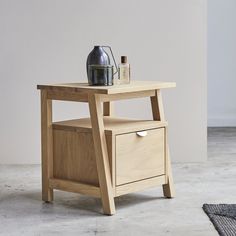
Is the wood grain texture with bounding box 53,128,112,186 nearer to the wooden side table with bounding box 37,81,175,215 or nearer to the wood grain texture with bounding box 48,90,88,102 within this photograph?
the wooden side table with bounding box 37,81,175,215

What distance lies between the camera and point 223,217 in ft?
8.98

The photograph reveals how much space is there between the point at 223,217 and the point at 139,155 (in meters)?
0.47

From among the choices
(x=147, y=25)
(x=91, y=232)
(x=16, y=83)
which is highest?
(x=147, y=25)

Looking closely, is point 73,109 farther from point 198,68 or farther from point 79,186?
point 79,186

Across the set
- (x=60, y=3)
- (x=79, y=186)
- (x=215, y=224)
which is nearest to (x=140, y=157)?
(x=79, y=186)

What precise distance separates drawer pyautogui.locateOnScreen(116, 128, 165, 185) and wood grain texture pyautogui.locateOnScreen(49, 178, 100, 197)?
0.11 m

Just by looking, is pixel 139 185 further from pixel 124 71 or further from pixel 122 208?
pixel 124 71

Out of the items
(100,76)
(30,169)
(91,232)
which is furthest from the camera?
(30,169)

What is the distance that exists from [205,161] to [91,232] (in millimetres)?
1550

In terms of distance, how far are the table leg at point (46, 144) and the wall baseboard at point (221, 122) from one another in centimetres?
260

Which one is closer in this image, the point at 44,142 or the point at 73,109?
the point at 44,142

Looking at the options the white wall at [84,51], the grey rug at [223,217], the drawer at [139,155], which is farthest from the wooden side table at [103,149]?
the white wall at [84,51]

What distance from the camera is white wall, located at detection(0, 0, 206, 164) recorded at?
12.7 ft

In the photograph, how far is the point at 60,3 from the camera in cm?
385
